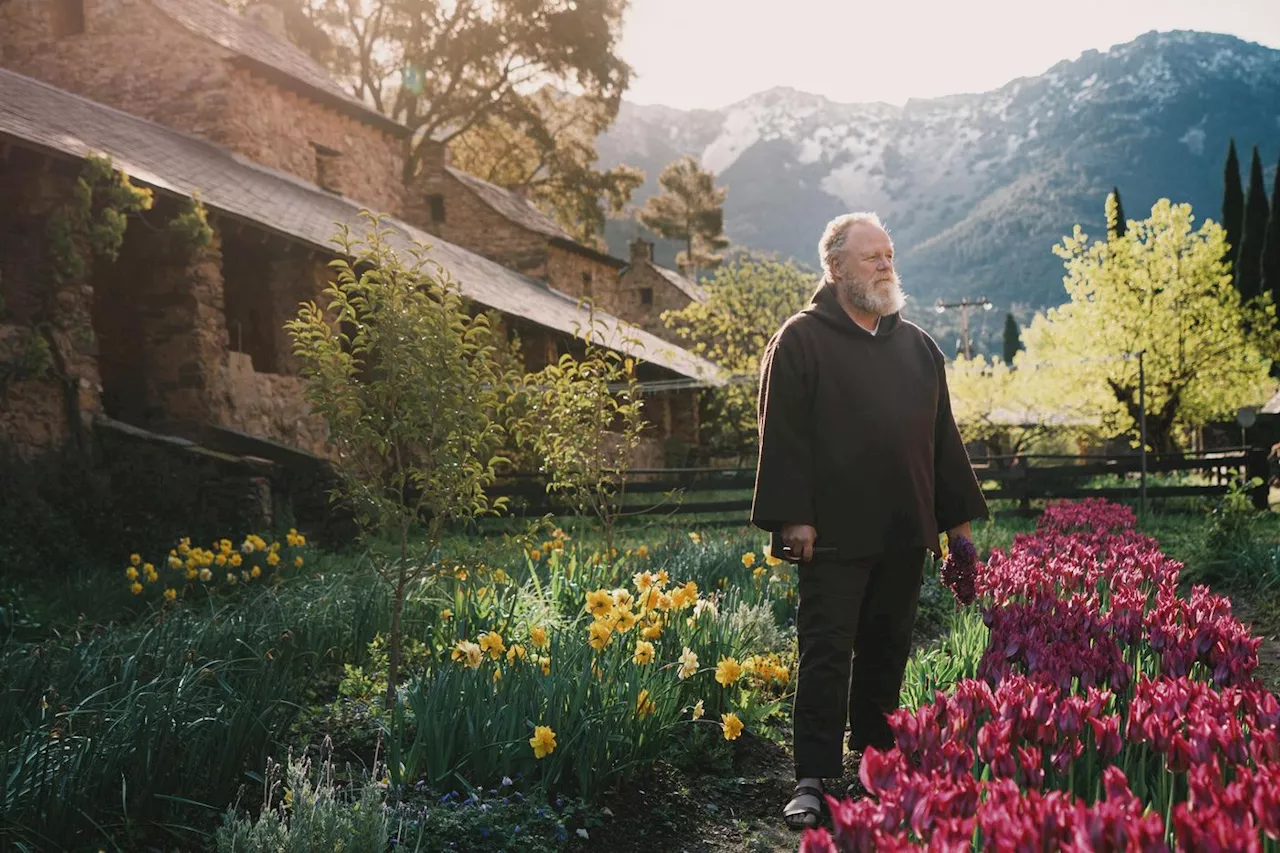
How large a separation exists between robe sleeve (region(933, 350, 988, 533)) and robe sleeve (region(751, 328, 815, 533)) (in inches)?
25.8

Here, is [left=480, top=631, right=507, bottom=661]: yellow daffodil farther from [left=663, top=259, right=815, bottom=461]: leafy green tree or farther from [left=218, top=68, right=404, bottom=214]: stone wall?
[left=663, top=259, right=815, bottom=461]: leafy green tree

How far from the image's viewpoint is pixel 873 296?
3.87m

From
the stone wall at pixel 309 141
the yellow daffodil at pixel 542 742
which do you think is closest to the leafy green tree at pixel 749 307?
the stone wall at pixel 309 141

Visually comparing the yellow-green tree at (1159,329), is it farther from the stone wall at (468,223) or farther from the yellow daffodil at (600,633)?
the yellow daffodil at (600,633)

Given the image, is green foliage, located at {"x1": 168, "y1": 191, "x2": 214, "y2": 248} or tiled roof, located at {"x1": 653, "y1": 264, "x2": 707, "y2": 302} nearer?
green foliage, located at {"x1": 168, "y1": 191, "x2": 214, "y2": 248}

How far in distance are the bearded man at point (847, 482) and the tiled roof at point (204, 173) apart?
140 inches

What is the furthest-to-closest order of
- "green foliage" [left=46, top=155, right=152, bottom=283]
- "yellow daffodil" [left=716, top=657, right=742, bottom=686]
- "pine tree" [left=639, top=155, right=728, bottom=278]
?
"pine tree" [left=639, top=155, right=728, bottom=278] → "green foliage" [left=46, top=155, right=152, bottom=283] → "yellow daffodil" [left=716, top=657, right=742, bottom=686]

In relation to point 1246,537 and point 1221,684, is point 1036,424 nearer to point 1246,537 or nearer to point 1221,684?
point 1246,537

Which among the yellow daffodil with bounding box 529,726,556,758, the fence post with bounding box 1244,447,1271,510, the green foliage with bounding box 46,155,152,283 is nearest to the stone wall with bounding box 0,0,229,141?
the green foliage with bounding box 46,155,152,283

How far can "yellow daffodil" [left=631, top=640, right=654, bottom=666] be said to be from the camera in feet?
13.5

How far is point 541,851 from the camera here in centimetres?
319

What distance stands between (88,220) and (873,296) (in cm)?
892

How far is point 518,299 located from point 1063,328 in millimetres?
10293

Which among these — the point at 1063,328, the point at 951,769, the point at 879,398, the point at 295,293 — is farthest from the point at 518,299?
the point at 951,769
